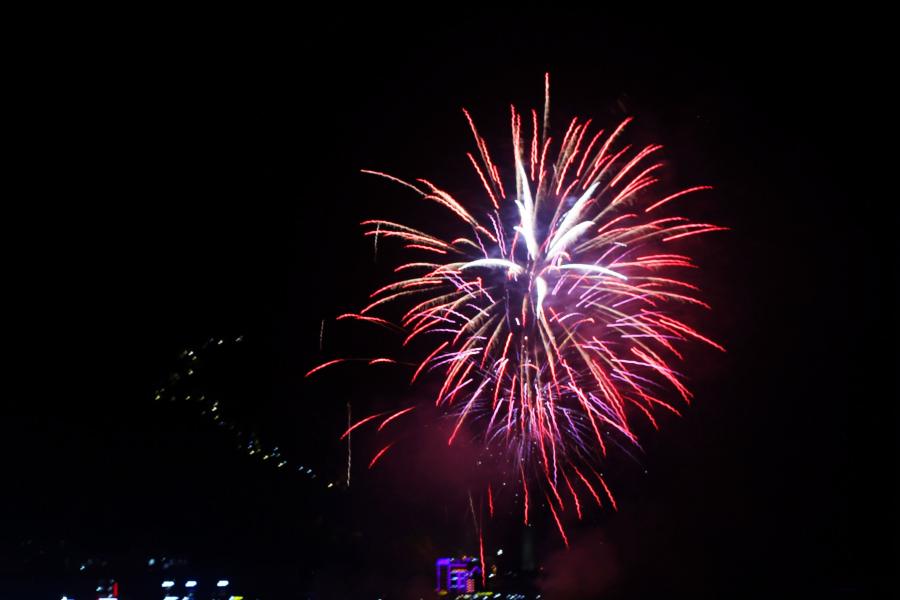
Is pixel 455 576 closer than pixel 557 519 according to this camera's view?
Yes

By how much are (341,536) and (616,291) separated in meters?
15.4

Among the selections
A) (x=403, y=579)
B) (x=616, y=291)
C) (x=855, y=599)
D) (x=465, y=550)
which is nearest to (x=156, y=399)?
(x=403, y=579)

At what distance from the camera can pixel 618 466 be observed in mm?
20422

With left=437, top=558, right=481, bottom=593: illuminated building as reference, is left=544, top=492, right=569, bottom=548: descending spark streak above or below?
above

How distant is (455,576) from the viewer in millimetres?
18906

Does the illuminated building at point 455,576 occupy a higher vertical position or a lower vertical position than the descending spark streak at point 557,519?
lower

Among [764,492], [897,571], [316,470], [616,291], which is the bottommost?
[897,571]

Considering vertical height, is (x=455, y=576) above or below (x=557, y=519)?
below

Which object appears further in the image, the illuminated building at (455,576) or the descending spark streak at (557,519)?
the descending spark streak at (557,519)

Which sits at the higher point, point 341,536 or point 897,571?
point 341,536

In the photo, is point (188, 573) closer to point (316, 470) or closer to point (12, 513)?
point (12, 513)

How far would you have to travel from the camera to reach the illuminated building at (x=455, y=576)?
60.3 ft

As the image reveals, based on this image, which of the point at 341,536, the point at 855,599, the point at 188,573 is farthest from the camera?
the point at 341,536

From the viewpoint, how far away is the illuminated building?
723 inches
